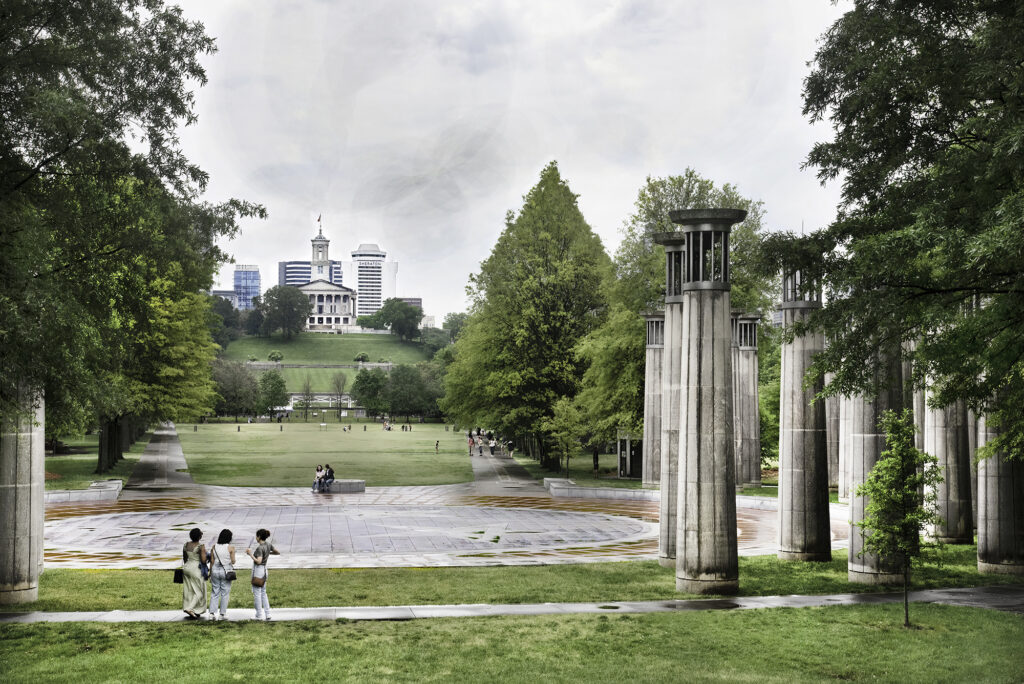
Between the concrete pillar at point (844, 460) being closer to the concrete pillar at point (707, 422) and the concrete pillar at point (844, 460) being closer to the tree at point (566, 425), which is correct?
the tree at point (566, 425)

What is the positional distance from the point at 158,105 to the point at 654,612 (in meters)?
13.9

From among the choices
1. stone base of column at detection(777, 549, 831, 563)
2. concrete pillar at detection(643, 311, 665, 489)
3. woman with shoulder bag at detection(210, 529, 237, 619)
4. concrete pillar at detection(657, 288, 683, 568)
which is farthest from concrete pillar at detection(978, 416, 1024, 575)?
concrete pillar at detection(643, 311, 665, 489)

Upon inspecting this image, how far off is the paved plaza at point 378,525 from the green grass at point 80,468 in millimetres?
2148

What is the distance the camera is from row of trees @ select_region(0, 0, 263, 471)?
15554 millimetres

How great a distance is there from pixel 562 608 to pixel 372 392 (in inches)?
5270

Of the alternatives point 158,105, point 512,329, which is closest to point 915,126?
point 158,105

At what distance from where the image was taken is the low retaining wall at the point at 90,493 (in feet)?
127

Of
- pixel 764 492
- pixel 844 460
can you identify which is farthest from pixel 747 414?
pixel 844 460

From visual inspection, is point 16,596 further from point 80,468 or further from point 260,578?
point 80,468

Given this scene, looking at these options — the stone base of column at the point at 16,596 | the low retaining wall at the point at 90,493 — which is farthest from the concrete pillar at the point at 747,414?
the stone base of column at the point at 16,596

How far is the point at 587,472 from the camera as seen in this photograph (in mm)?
56438

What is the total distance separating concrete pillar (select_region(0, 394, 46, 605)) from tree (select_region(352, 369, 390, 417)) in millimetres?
127127

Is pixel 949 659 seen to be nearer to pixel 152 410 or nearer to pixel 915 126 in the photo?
pixel 915 126

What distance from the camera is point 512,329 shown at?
53.6 meters
